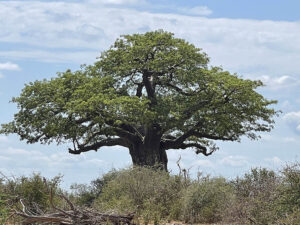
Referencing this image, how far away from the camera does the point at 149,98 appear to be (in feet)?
111

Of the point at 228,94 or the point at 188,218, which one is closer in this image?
the point at 188,218

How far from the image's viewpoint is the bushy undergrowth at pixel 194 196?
1582 centimetres

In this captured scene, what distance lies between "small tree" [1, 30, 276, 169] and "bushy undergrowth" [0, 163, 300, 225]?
793cm

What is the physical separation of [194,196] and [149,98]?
556 inches

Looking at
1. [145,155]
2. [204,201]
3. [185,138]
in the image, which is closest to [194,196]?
[204,201]

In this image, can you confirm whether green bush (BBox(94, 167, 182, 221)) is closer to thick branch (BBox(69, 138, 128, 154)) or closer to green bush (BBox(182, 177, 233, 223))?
green bush (BBox(182, 177, 233, 223))

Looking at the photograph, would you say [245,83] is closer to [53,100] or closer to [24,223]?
[53,100]

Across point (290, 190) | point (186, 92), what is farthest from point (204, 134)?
point (290, 190)

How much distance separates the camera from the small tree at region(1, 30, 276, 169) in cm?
3247

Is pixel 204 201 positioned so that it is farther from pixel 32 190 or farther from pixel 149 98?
pixel 149 98

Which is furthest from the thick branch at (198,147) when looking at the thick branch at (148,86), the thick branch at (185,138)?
the thick branch at (148,86)

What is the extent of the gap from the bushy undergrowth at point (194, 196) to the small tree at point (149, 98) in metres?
7.93

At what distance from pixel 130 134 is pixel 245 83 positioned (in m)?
7.18

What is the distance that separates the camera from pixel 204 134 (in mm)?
34906
